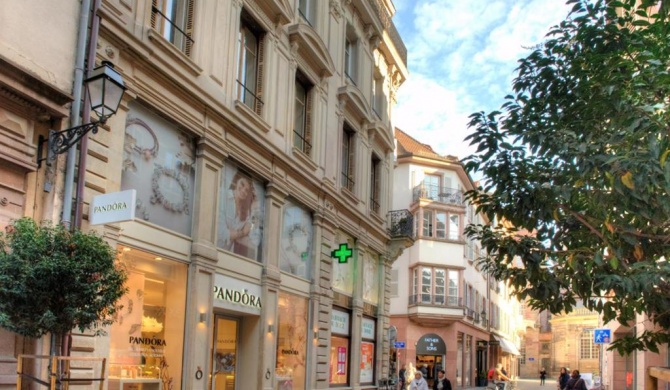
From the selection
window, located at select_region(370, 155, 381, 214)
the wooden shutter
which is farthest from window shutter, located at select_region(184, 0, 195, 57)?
window, located at select_region(370, 155, 381, 214)

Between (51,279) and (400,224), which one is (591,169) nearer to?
(51,279)

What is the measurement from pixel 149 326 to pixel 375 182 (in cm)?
1367

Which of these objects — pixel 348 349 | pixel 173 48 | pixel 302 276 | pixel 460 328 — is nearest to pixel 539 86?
pixel 173 48

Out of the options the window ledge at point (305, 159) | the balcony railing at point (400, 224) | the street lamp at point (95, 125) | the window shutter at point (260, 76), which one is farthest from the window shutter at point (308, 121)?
the street lamp at point (95, 125)

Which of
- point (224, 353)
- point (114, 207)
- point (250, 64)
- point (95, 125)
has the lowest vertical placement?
point (224, 353)

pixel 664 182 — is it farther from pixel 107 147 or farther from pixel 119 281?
pixel 107 147

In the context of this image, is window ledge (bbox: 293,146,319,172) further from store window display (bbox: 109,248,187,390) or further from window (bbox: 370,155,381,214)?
window (bbox: 370,155,381,214)

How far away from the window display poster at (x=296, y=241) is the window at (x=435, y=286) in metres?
24.6

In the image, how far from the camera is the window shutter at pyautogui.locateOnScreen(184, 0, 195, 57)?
42.5 feet

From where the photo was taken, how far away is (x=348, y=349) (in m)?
20.8

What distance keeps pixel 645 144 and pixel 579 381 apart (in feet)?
46.9

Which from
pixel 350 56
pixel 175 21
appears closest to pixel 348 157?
pixel 350 56

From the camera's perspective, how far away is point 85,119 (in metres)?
9.69

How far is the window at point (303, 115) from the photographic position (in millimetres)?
18000
